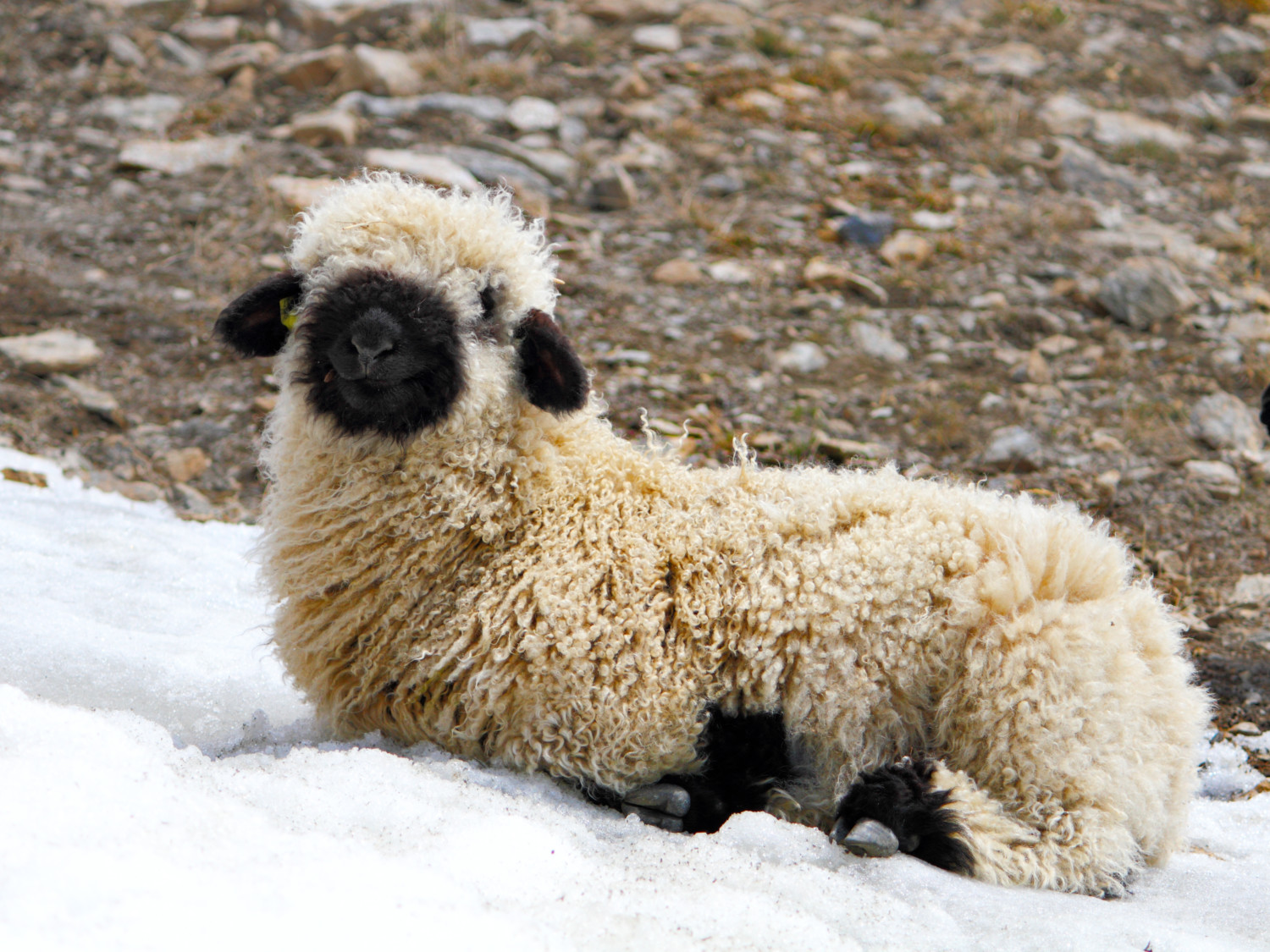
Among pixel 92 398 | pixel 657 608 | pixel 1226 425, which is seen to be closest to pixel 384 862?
pixel 657 608

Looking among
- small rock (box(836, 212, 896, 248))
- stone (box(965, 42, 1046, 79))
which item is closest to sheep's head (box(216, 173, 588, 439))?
small rock (box(836, 212, 896, 248))

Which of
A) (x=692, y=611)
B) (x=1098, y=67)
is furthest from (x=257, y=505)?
(x=1098, y=67)

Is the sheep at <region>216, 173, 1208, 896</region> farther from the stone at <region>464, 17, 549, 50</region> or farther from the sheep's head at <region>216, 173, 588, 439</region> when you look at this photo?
the stone at <region>464, 17, 549, 50</region>

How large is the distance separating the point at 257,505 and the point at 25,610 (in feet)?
6.75

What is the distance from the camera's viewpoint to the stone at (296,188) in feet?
28.2

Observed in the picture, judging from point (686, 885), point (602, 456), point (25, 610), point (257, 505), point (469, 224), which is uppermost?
point (469, 224)

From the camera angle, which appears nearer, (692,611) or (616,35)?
(692,611)

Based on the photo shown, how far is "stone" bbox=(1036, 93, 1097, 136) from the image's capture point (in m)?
11.1

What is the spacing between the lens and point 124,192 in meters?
9.07

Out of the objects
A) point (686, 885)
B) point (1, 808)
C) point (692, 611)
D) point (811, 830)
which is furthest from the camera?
point (692, 611)

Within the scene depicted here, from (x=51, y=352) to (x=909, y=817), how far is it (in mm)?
6073

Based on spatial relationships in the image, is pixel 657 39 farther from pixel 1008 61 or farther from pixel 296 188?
pixel 296 188

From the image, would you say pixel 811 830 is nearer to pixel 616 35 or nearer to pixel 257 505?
pixel 257 505

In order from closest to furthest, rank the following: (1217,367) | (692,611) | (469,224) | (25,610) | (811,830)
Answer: (811,830), (692,611), (469,224), (25,610), (1217,367)
